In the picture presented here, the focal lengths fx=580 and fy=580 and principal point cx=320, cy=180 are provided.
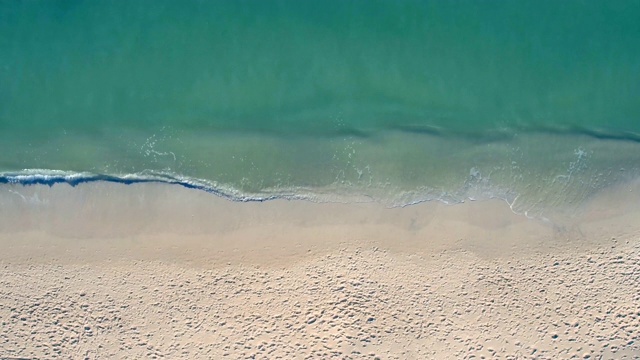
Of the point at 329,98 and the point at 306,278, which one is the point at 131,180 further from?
the point at 329,98

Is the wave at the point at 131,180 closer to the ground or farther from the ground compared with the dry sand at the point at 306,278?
farther from the ground

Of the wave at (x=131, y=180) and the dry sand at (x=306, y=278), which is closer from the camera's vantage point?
the dry sand at (x=306, y=278)

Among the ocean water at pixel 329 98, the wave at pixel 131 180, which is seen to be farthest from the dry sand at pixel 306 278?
the ocean water at pixel 329 98

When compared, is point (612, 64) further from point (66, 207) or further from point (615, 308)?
point (66, 207)

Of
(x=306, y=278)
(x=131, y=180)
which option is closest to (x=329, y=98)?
(x=306, y=278)

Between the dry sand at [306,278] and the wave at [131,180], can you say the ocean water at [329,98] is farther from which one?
the dry sand at [306,278]

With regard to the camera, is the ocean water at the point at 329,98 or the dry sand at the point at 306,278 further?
the ocean water at the point at 329,98
